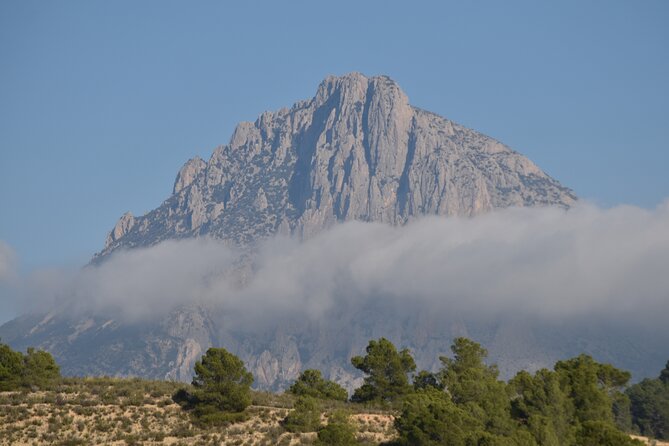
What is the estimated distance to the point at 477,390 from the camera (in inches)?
3898

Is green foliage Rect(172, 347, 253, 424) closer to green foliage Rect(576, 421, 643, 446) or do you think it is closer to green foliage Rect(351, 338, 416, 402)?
green foliage Rect(351, 338, 416, 402)

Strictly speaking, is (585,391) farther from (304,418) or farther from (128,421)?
(128,421)

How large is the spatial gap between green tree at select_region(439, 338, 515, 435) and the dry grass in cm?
812

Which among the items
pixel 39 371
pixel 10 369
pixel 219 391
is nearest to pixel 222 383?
pixel 219 391

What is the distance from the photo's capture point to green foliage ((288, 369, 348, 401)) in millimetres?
125925

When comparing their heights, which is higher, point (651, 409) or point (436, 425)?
point (651, 409)

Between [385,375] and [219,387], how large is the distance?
3249cm

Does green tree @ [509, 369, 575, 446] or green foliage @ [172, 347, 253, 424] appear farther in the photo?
green foliage @ [172, 347, 253, 424]

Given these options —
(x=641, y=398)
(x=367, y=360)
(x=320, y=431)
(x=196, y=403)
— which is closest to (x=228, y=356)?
(x=196, y=403)

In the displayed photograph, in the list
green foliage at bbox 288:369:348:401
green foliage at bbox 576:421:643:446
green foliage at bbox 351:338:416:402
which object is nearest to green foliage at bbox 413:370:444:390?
green foliage at bbox 351:338:416:402

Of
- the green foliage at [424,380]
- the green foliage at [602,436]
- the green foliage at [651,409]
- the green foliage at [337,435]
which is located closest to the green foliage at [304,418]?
the green foliage at [337,435]

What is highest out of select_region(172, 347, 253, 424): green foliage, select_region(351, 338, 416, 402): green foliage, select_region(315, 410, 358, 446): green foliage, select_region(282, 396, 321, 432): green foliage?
select_region(351, 338, 416, 402): green foliage

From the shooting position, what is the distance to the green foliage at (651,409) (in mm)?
133000

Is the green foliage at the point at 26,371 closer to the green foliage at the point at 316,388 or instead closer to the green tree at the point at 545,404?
the green foliage at the point at 316,388
